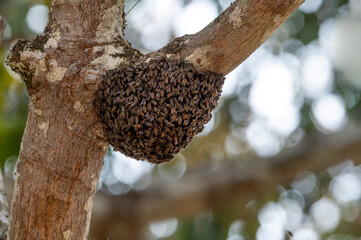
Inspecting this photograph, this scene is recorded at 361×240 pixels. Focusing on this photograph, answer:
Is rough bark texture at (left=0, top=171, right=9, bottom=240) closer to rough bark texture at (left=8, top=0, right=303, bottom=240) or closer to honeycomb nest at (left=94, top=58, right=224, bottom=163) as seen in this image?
rough bark texture at (left=8, top=0, right=303, bottom=240)

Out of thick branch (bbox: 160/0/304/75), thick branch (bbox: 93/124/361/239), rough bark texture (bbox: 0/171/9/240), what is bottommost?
rough bark texture (bbox: 0/171/9/240)

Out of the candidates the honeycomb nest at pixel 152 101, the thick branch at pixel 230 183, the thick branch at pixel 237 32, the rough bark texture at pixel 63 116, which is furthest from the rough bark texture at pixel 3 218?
the thick branch at pixel 230 183

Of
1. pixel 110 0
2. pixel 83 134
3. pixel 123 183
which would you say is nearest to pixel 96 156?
pixel 83 134

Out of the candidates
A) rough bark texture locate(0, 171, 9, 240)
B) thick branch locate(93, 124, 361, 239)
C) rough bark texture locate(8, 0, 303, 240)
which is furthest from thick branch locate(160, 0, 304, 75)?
thick branch locate(93, 124, 361, 239)

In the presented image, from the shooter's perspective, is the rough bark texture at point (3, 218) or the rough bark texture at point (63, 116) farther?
the rough bark texture at point (3, 218)

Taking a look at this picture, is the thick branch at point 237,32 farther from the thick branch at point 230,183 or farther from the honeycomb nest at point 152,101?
the thick branch at point 230,183

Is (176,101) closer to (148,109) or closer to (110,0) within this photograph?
(148,109)
